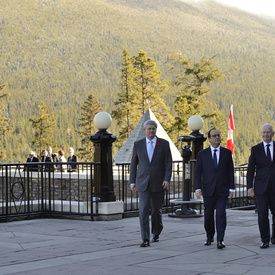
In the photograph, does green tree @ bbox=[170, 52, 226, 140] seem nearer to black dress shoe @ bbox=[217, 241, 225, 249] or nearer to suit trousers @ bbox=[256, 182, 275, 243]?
suit trousers @ bbox=[256, 182, 275, 243]

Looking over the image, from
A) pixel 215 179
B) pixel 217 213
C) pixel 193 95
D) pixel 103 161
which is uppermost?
pixel 193 95

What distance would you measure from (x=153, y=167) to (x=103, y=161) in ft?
12.3

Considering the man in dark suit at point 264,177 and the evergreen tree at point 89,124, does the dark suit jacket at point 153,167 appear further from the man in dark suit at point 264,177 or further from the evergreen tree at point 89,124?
the evergreen tree at point 89,124

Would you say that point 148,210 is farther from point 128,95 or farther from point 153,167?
point 128,95

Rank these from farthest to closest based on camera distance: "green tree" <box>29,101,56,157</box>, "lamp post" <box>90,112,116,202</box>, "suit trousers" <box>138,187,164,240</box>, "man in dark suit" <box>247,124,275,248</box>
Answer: "green tree" <box>29,101,56,157</box>
"lamp post" <box>90,112,116,202</box>
"suit trousers" <box>138,187,164,240</box>
"man in dark suit" <box>247,124,275,248</box>

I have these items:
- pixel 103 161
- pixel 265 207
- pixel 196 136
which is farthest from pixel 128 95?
pixel 265 207

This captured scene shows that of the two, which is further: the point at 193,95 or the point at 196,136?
the point at 193,95

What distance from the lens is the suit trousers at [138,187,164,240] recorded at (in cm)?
813

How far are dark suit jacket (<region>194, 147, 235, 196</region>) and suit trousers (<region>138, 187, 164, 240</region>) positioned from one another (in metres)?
0.66

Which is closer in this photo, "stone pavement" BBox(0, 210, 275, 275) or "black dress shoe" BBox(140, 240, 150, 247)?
"stone pavement" BBox(0, 210, 275, 275)

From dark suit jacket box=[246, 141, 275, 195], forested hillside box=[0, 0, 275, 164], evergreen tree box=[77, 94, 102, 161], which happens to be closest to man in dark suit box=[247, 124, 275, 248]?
dark suit jacket box=[246, 141, 275, 195]

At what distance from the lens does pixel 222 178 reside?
26.2 ft

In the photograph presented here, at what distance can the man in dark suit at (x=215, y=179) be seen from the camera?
314 inches

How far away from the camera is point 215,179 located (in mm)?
7984
